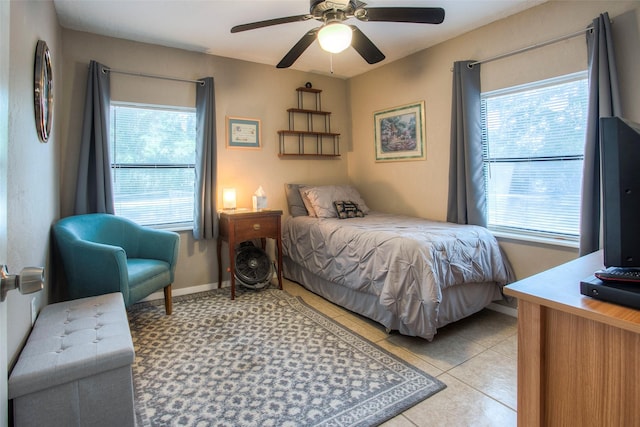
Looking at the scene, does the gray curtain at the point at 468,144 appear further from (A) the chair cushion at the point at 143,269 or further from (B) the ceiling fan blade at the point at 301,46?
(A) the chair cushion at the point at 143,269

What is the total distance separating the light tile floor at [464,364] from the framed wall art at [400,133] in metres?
1.79

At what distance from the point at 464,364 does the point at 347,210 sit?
6.43 ft

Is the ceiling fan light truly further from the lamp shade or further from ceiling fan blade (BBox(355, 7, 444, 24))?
the lamp shade

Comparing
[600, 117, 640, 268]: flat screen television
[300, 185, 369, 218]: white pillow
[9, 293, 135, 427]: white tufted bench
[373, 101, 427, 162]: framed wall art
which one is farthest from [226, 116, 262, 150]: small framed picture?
[600, 117, 640, 268]: flat screen television

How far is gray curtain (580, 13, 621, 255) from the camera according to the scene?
2.22 meters

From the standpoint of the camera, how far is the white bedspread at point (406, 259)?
2.27m

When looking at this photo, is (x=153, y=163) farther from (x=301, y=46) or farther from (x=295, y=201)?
(x=301, y=46)

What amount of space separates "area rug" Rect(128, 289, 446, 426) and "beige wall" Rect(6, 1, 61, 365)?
2.51 ft

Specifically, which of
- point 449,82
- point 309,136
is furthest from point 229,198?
point 449,82

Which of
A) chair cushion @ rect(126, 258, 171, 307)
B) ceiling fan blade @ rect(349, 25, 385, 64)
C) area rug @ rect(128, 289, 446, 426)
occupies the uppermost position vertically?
ceiling fan blade @ rect(349, 25, 385, 64)

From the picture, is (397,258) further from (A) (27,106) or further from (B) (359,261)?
(A) (27,106)

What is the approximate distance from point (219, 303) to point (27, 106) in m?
2.12

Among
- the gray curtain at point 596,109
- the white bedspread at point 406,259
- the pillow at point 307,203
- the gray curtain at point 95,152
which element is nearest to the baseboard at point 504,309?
the white bedspread at point 406,259

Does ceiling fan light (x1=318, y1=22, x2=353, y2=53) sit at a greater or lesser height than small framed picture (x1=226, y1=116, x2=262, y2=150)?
greater
